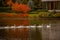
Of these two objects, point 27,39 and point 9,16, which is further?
point 9,16

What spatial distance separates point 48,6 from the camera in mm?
21609

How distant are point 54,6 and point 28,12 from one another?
2.55 m

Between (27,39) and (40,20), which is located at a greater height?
(27,39)

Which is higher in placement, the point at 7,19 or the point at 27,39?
the point at 27,39

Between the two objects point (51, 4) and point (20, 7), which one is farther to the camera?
point (51, 4)

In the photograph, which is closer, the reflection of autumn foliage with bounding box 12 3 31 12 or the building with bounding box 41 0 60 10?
the reflection of autumn foliage with bounding box 12 3 31 12

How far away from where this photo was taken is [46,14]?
829 inches

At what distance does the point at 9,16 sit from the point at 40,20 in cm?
270

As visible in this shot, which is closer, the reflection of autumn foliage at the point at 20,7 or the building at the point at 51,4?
the reflection of autumn foliage at the point at 20,7

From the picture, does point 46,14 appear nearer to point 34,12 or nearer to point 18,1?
point 34,12

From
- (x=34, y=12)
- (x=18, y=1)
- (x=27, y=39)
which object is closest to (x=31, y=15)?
(x=34, y=12)

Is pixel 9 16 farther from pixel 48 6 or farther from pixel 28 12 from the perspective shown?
pixel 48 6

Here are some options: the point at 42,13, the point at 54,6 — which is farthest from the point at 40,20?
the point at 54,6

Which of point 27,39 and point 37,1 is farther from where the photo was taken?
point 37,1
